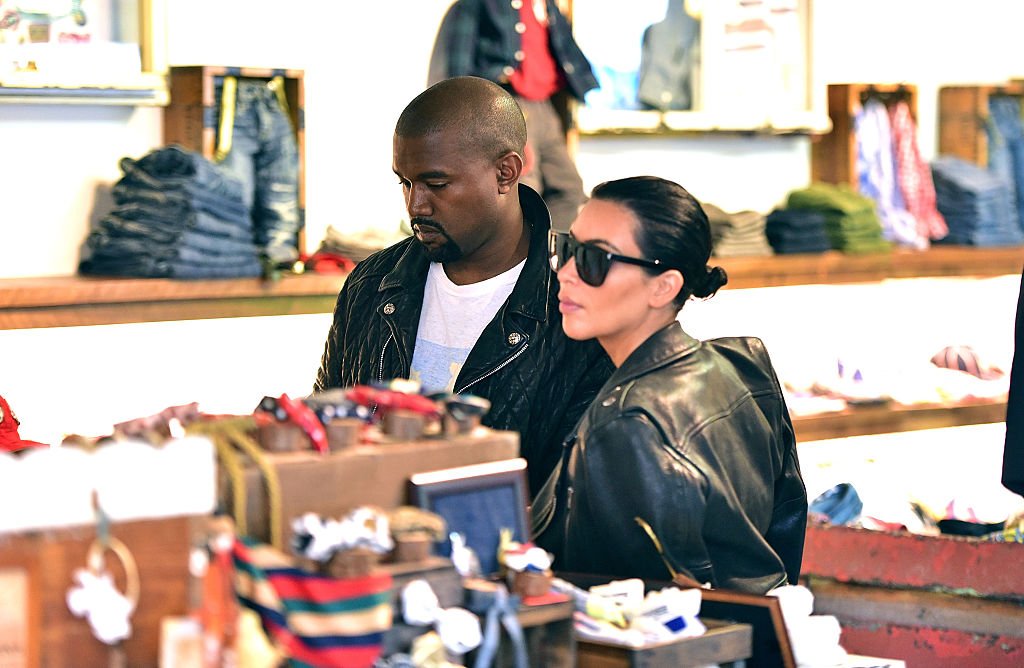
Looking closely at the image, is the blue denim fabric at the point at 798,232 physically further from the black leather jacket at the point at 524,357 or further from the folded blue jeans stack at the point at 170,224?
the black leather jacket at the point at 524,357

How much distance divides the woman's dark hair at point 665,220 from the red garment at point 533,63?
2781 mm

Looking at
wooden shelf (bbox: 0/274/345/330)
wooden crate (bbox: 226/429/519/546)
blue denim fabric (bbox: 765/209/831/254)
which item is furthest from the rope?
blue denim fabric (bbox: 765/209/831/254)

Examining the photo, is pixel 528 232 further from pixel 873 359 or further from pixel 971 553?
pixel 873 359

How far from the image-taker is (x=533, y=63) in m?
5.12

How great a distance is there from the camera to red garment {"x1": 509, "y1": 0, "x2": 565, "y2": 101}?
200 inches

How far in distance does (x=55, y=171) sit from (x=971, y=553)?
118 inches

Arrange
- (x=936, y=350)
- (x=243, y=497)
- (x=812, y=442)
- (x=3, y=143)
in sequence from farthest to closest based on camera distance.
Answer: (x=936, y=350) → (x=812, y=442) → (x=3, y=143) → (x=243, y=497)

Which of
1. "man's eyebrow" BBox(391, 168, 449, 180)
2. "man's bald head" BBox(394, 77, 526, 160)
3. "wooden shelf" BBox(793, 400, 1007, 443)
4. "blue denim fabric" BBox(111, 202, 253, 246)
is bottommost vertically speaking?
"wooden shelf" BBox(793, 400, 1007, 443)

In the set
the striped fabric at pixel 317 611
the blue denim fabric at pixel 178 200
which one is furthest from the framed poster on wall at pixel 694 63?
the striped fabric at pixel 317 611

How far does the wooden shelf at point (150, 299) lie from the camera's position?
163 inches

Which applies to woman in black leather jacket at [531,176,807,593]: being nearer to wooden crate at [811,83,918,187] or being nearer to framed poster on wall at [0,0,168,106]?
framed poster on wall at [0,0,168,106]

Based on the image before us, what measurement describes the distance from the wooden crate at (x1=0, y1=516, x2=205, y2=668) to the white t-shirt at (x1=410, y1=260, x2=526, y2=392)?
55.6 inches

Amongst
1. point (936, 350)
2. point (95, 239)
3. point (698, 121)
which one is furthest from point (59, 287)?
point (936, 350)

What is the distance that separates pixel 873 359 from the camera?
19.2 ft
